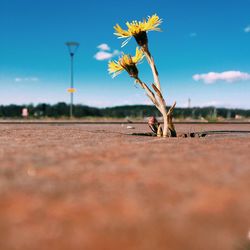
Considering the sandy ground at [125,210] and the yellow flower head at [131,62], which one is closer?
the sandy ground at [125,210]

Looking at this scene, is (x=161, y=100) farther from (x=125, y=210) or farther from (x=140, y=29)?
(x=125, y=210)

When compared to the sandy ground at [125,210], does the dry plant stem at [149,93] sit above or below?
above

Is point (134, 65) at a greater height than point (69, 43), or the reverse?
point (69, 43)

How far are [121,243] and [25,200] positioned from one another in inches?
10.8

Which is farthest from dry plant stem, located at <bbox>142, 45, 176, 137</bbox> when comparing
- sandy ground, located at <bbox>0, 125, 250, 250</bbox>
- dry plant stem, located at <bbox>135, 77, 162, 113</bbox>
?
sandy ground, located at <bbox>0, 125, 250, 250</bbox>

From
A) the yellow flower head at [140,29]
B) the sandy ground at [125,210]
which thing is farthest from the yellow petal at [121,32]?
the sandy ground at [125,210]

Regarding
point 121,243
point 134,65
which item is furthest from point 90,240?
point 134,65

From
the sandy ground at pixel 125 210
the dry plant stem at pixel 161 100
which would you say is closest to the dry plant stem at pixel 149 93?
the dry plant stem at pixel 161 100

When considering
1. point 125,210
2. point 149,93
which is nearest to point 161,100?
point 149,93

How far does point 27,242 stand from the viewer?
511 millimetres

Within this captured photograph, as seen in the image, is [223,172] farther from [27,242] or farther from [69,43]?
[69,43]

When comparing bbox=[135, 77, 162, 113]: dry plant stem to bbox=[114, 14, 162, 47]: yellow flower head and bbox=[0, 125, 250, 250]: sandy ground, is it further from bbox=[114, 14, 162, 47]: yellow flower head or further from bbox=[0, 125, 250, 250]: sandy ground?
bbox=[0, 125, 250, 250]: sandy ground

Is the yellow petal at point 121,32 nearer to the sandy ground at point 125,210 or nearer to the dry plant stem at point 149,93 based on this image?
the dry plant stem at point 149,93

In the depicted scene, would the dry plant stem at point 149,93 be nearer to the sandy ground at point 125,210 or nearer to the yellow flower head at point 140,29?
the yellow flower head at point 140,29
